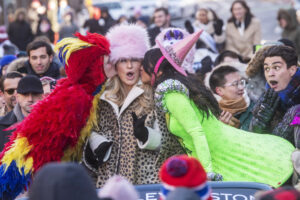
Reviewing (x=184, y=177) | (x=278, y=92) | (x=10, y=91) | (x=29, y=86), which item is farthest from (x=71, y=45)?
(x=184, y=177)

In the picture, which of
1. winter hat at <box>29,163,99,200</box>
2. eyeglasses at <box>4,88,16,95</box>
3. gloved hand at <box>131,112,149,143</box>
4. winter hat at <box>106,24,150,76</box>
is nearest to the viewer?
winter hat at <box>29,163,99,200</box>

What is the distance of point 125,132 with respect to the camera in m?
5.38

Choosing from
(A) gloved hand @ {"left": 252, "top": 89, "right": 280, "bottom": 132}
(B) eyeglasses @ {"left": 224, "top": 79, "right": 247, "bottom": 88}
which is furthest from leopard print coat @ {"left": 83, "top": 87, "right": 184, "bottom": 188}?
(B) eyeglasses @ {"left": 224, "top": 79, "right": 247, "bottom": 88}

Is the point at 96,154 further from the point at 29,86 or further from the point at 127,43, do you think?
the point at 29,86

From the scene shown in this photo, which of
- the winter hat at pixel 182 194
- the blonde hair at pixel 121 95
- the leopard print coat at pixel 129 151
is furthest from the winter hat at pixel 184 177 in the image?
the blonde hair at pixel 121 95

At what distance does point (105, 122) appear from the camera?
5469 mm

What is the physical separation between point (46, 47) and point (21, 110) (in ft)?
6.01

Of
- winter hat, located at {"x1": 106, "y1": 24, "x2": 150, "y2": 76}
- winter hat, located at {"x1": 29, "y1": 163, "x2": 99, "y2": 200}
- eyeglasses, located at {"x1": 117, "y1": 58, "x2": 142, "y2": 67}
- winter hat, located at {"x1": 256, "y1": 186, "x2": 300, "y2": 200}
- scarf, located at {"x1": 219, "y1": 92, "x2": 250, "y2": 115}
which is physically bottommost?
scarf, located at {"x1": 219, "y1": 92, "x2": 250, "y2": 115}

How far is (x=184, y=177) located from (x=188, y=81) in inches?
92.5

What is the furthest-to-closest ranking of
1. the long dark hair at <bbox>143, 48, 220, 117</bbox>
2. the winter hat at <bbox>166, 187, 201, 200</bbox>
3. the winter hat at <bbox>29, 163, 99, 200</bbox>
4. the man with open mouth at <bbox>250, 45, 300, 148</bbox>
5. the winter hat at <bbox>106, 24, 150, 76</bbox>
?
the man with open mouth at <bbox>250, 45, 300, 148</bbox> → the winter hat at <bbox>106, 24, 150, 76</bbox> → the long dark hair at <bbox>143, 48, 220, 117</bbox> → the winter hat at <bbox>166, 187, 201, 200</bbox> → the winter hat at <bbox>29, 163, 99, 200</bbox>

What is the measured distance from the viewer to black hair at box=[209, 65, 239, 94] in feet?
22.6

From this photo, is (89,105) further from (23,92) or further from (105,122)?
(23,92)

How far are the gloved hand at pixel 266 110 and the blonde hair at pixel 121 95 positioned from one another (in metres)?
1.12

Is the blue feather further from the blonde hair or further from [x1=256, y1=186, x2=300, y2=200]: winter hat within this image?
[x1=256, y1=186, x2=300, y2=200]: winter hat
